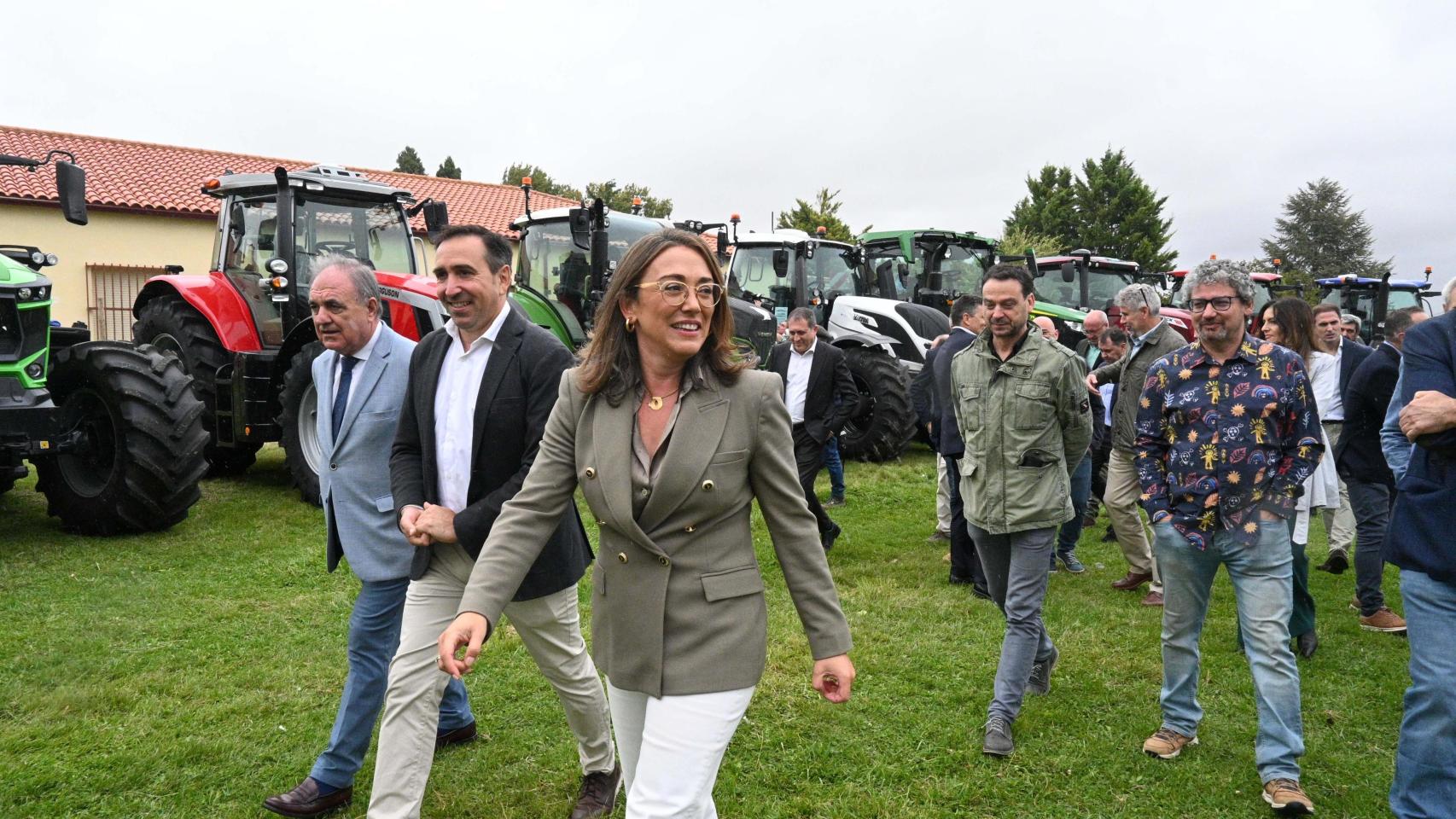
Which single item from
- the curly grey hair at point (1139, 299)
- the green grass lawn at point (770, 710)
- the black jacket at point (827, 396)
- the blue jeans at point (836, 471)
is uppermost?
the curly grey hair at point (1139, 299)

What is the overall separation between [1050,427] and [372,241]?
24.0 feet

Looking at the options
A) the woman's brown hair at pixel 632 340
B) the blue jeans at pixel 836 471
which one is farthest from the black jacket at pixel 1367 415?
the blue jeans at pixel 836 471

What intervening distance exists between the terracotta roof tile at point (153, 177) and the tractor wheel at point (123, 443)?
40.6ft

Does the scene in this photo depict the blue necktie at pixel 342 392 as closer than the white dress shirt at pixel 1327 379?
Yes

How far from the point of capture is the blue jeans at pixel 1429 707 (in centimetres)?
288

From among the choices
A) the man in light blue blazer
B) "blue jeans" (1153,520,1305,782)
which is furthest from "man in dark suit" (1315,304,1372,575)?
the man in light blue blazer

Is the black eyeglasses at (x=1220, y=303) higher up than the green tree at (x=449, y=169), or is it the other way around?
the green tree at (x=449, y=169)

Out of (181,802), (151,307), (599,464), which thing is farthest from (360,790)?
(151,307)

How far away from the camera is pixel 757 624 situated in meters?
2.27

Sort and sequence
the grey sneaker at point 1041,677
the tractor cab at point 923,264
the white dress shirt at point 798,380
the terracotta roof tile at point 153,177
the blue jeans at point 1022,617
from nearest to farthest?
the blue jeans at point 1022,617 → the grey sneaker at point 1041,677 → the white dress shirt at point 798,380 → the tractor cab at point 923,264 → the terracotta roof tile at point 153,177

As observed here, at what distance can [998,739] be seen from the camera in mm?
3990

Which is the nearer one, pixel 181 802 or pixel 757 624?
pixel 757 624

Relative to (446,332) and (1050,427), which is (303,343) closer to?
(446,332)

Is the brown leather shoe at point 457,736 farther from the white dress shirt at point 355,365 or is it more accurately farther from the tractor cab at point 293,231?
the tractor cab at point 293,231
